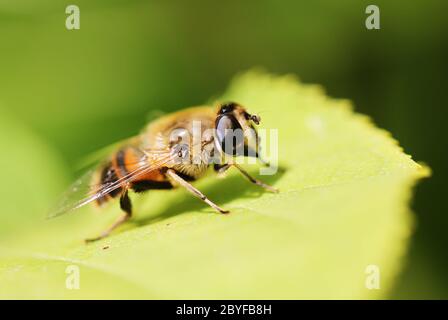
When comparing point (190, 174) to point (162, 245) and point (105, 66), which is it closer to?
point (162, 245)

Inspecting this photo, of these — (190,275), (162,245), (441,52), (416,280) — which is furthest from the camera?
(441,52)

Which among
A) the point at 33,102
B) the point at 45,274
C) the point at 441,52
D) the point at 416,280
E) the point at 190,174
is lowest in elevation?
the point at 416,280

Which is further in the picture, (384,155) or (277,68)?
(277,68)

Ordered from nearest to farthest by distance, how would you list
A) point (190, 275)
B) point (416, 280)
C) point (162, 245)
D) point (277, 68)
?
point (190, 275), point (162, 245), point (416, 280), point (277, 68)

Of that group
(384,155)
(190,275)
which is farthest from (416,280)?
(190,275)

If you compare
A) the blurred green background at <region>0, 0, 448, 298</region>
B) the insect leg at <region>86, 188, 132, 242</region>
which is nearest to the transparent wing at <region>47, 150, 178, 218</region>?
the insect leg at <region>86, 188, 132, 242</region>

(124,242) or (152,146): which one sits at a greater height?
(152,146)
